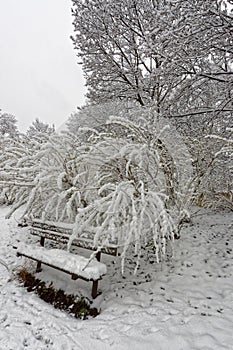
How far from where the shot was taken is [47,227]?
16.3 ft

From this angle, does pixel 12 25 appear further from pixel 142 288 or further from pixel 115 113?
pixel 142 288

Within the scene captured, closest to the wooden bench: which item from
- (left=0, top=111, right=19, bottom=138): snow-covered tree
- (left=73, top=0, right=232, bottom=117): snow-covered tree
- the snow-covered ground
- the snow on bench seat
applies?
the snow on bench seat

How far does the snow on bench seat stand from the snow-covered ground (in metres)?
0.38

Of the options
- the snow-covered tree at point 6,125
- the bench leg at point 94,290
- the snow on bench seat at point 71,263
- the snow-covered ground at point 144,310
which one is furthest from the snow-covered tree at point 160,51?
the snow-covered tree at point 6,125

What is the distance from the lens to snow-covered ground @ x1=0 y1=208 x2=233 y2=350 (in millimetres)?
2475

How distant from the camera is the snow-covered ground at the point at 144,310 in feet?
8.12

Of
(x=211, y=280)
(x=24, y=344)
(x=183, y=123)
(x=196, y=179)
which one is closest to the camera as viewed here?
(x=24, y=344)

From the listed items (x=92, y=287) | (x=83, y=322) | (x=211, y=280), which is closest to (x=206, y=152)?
(x=211, y=280)

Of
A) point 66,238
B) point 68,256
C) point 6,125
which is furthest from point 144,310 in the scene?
point 6,125

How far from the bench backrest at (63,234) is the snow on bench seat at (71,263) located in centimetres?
26

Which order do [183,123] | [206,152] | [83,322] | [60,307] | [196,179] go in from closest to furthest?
[83,322], [60,307], [196,179], [206,152], [183,123]

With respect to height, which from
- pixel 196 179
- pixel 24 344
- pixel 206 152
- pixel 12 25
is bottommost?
pixel 24 344

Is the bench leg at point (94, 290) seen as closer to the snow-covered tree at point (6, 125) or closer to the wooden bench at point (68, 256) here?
the wooden bench at point (68, 256)

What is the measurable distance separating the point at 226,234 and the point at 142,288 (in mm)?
2707
